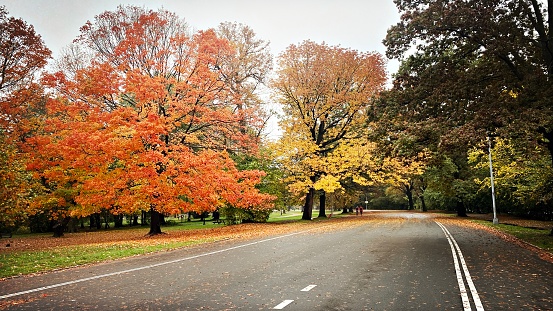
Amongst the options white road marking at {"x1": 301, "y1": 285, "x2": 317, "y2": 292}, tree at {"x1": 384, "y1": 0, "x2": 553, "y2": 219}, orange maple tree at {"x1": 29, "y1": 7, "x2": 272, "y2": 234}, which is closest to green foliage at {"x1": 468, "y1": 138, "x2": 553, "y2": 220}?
tree at {"x1": 384, "y1": 0, "x2": 553, "y2": 219}

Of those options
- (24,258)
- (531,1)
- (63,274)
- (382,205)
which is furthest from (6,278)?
(382,205)

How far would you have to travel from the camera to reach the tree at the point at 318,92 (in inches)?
1233

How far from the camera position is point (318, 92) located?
32062 millimetres

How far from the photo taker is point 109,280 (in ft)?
27.9

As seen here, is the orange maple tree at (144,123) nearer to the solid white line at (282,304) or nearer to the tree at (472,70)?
the tree at (472,70)

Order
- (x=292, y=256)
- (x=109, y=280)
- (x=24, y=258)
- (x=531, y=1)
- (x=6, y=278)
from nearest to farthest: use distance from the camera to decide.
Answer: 1. (x=109, y=280)
2. (x=6, y=278)
3. (x=292, y=256)
4. (x=24, y=258)
5. (x=531, y=1)

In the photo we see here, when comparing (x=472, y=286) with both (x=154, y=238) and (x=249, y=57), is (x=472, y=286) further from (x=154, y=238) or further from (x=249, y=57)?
(x=249, y=57)

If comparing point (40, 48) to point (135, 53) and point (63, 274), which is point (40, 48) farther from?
point (63, 274)

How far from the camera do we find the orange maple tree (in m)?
18.0

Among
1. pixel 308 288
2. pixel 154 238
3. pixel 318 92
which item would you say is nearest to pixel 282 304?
pixel 308 288

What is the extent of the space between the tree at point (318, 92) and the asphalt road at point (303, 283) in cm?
1997

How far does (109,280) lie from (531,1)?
768 inches

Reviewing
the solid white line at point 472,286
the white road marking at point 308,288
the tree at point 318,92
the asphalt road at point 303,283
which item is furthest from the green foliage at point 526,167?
the white road marking at point 308,288

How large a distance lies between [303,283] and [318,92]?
2591 cm
